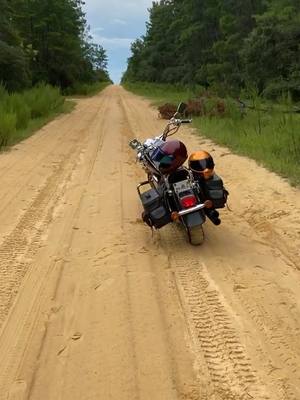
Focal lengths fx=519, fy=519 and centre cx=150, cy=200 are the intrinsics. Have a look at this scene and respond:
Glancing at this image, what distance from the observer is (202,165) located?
527 cm

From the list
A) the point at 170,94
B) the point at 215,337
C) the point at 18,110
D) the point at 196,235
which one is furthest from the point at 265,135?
the point at 170,94

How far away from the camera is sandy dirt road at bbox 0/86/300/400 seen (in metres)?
3.02

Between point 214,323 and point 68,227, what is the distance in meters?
2.80

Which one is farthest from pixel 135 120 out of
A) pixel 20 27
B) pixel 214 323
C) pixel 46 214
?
pixel 20 27

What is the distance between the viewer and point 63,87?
4528 centimetres

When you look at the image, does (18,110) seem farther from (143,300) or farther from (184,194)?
(143,300)

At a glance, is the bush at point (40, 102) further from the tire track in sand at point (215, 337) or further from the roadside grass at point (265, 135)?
the tire track in sand at point (215, 337)

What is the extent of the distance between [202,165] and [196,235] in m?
0.71

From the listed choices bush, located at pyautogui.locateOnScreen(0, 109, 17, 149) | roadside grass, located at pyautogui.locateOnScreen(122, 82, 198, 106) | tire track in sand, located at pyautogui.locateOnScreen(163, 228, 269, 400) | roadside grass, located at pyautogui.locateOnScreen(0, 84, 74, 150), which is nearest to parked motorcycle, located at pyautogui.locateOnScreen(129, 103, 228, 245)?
tire track in sand, located at pyautogui.locateOnScreen(163, 228, 269, 400)

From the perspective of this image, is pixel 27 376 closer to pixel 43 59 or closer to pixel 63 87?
pixel 43 59

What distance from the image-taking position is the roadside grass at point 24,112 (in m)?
12.9

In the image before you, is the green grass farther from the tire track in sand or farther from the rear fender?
the tire track in sand

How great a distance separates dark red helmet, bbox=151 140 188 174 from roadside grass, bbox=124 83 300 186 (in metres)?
2.47

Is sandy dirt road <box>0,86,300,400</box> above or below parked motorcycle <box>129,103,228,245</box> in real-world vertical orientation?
below
